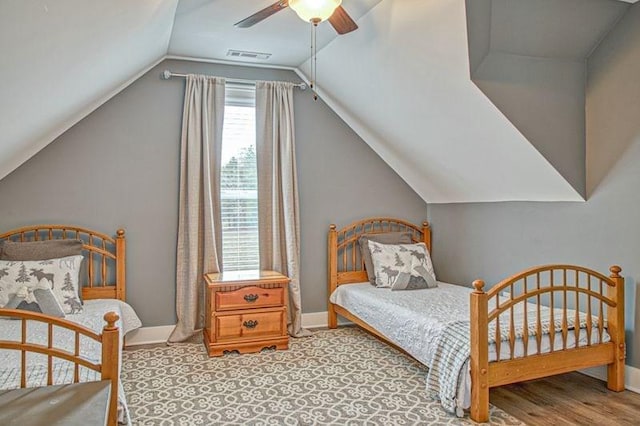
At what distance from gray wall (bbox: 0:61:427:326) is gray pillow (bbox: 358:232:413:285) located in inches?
12.9

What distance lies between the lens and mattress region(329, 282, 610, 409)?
9.93ft

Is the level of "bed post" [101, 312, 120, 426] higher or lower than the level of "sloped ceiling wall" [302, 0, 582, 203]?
lower

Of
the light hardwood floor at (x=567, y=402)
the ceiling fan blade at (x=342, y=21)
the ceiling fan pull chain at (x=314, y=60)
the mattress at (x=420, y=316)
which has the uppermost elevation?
the ceiling fan pull chain at (x=314, y=60)

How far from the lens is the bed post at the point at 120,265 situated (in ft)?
13.8

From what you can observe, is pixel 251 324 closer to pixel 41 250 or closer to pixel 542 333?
pixel 41 250

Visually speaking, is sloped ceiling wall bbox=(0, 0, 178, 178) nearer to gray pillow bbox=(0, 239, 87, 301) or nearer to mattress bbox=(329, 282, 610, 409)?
gray pillow bbox=(0, 239, 87, 301)

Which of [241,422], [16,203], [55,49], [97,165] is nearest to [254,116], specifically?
[97,165]

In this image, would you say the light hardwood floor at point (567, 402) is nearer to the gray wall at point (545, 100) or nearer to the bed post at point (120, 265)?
the gray wall at point (545, 100)

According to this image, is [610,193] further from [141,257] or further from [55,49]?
[141,257]

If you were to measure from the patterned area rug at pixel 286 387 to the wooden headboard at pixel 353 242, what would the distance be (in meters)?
0.76

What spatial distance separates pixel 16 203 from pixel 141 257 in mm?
1071

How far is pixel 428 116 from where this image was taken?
4.05 m

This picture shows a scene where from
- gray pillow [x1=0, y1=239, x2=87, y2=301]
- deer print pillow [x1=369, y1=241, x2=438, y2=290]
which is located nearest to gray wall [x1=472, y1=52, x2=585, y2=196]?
deer print pillow [x1=369, y1=241, x2=438, y2=290]

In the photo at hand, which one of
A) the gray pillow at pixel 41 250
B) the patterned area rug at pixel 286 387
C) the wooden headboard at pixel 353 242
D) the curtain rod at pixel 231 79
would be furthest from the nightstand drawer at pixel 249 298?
the curtain rod at pixel 231 79
